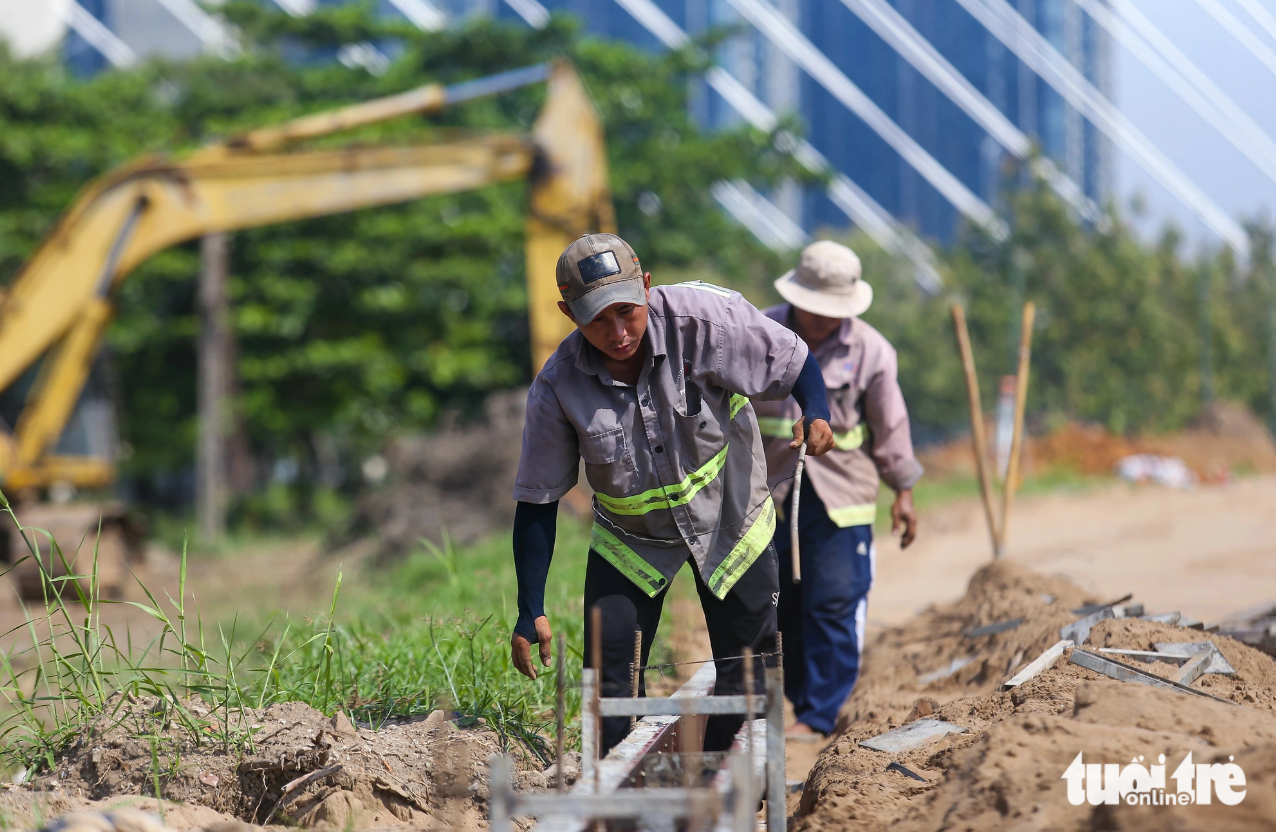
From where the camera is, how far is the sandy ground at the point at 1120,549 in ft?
25.5

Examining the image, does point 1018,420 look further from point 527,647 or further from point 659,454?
point 527,647

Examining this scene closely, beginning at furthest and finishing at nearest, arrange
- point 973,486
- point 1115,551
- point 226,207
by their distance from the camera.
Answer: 1. point 973,486
2. point 226,207
3. point 1115,551

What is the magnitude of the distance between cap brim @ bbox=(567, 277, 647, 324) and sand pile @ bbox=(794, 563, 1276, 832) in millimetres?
1371

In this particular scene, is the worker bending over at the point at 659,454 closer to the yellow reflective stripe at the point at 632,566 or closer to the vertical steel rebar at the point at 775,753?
the yellow reflective stripe at the point at 632,566

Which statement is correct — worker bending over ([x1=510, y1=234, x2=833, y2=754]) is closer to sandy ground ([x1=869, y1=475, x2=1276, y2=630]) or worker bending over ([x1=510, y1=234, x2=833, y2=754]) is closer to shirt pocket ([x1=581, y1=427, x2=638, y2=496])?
shirt pocket ([x1=581, y1=427, x2=638, y2=496])

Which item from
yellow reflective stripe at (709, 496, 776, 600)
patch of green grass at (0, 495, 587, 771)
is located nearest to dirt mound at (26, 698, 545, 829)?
patch of green grass at (0, 495, 587, 771)

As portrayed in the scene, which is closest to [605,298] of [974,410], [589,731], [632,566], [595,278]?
[595,278]

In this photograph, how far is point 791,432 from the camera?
4680 millimetres

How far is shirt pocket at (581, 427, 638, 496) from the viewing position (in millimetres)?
3342

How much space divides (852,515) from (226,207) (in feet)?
27.7

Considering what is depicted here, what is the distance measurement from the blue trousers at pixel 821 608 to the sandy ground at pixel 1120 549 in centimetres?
227

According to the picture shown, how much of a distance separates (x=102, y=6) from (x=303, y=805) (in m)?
35.5

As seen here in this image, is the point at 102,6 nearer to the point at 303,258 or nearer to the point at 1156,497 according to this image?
the point at 303,258

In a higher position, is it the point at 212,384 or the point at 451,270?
the point at 451,270
